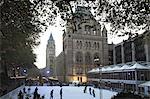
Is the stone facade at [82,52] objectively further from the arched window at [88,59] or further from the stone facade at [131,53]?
the stone facade at [131,53]

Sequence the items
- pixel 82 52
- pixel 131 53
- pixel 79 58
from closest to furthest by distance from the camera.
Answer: pixel 131 53
pixel 79 58
pixel 82 52

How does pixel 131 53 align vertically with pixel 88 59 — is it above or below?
above

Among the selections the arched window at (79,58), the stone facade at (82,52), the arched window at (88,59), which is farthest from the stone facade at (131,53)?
the arched window at (79,58)

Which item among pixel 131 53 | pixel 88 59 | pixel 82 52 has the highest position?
pixel 82 52

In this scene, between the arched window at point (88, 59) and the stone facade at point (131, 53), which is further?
the arched window at point (88, 59)

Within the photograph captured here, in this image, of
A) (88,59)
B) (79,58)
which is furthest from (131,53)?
(79,58)

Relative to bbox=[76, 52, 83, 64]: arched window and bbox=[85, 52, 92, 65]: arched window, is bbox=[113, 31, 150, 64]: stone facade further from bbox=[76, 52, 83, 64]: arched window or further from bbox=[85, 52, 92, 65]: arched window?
bbox=[76, 52, 83, 64]: arched window

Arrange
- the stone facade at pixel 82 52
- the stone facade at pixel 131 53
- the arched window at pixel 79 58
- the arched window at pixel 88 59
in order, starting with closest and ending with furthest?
the stone facade at pixel 131 53, the stone facade at pixel 82 52, the arched window at pixel 79 58, the arched window at pixel 88 59

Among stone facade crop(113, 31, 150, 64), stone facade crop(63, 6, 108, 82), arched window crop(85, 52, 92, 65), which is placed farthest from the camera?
arched window crop(85, 52, 92, 65)

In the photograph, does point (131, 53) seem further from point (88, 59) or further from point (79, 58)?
point (79, 58)

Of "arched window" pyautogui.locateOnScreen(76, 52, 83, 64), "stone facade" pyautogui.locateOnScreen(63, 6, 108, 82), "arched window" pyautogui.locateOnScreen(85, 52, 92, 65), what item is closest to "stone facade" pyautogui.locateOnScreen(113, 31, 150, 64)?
"stone facade" pyautogui.locateOnScreen(63, 6, 108, 82)

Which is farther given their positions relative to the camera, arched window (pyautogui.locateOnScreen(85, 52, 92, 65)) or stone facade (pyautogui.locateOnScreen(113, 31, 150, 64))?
arched window (pyautogui.locateOnScreen(85, 52, 92, 65))

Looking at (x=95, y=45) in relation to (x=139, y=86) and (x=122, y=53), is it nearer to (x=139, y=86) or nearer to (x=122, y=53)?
(x=122, y=53)

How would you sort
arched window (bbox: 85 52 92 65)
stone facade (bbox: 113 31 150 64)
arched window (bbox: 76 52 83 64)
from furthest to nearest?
1. arched window (bbox: 85 52 92 65)
2. arched window (bbox: 76 52 83 64)
3. stone facade (bbox: 113 31 150 64)
